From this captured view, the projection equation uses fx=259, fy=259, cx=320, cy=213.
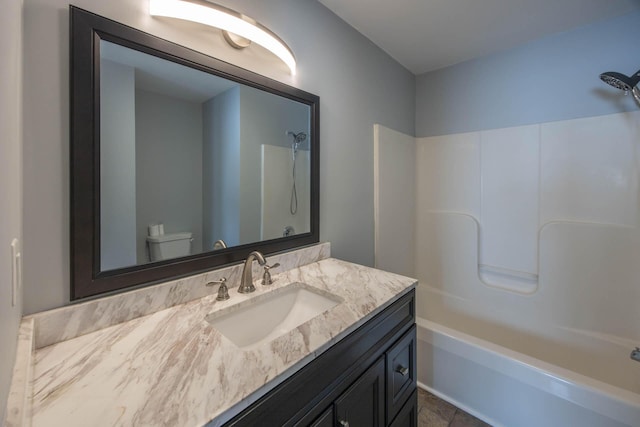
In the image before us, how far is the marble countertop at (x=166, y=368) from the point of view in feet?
1.53

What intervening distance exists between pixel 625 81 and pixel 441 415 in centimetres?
220

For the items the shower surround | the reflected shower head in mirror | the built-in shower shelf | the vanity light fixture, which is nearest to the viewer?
the vanity light fixture

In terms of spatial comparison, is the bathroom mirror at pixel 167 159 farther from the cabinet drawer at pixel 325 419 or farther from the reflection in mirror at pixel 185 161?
the cabinet drawer at pixel 325 419

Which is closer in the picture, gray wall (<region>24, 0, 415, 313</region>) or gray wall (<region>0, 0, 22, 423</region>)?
gray wall (<region>0, 0, 22, 423</region>)

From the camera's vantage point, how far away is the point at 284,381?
604mm

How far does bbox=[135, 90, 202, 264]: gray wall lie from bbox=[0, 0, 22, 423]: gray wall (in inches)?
11.7

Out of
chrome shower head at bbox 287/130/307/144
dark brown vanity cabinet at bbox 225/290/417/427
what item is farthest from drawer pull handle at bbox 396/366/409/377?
chrome shower head at bbox 287/130/307/144

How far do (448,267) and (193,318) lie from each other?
2097mm

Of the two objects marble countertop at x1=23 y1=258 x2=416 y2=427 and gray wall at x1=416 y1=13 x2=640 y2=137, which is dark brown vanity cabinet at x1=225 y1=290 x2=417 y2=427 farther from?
gray wall at x1=416 y1=13 x2=640 y2=137

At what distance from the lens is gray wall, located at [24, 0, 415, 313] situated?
0.69 m

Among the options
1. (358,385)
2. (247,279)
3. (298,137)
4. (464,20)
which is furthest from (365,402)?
(464,20)

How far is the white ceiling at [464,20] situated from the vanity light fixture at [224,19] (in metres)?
0.66

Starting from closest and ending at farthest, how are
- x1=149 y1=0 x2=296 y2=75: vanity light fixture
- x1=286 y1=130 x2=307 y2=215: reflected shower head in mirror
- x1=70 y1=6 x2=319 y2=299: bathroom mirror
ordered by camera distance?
x1=70 y1=6 x2=319 y2=299: bathroom mirror < x1=149 y1=0 x2=296 y2=75: vanity light fixture < x1=286 y1=130 x2=307 y2=215: reflected shower head in mirror

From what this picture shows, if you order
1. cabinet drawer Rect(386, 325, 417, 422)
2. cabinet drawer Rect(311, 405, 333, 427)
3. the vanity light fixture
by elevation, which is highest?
the vanity light fixture
